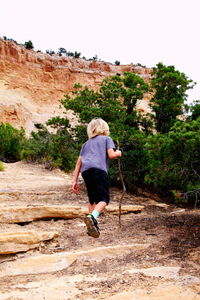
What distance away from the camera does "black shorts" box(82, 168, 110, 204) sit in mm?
3869

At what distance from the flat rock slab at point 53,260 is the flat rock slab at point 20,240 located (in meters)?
0.26

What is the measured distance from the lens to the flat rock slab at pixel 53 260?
3.96 meters

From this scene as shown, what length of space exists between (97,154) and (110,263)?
1.44 meters

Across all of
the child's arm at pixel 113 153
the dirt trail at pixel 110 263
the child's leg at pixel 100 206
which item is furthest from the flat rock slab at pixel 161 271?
the child's arm at pixel 113 153

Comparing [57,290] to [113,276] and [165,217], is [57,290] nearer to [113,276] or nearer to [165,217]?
[113,276]

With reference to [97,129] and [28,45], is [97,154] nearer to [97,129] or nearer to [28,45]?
[97,129]

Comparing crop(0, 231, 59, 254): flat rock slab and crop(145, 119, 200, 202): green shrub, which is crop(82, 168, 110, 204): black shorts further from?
crop(145, 119, 200, 202): green shrub

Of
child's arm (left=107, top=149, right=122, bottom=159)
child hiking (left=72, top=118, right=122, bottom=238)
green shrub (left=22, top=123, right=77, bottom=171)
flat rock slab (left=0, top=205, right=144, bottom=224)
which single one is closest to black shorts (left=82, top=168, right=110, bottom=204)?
child hiking (left=72, top=118, right=122, bottom=238)

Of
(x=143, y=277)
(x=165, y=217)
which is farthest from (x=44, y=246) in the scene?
(x=165, y=217)

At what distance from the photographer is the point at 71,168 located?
17.7 meters

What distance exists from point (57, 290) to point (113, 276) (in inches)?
27.1

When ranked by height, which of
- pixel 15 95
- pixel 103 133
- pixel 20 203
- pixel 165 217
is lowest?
pixel 165 217

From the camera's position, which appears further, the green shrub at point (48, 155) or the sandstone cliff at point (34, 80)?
the sandstone cliff at point (34, 80)

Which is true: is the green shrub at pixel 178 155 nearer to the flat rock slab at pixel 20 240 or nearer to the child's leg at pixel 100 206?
the child's leg at pixel 100 206
